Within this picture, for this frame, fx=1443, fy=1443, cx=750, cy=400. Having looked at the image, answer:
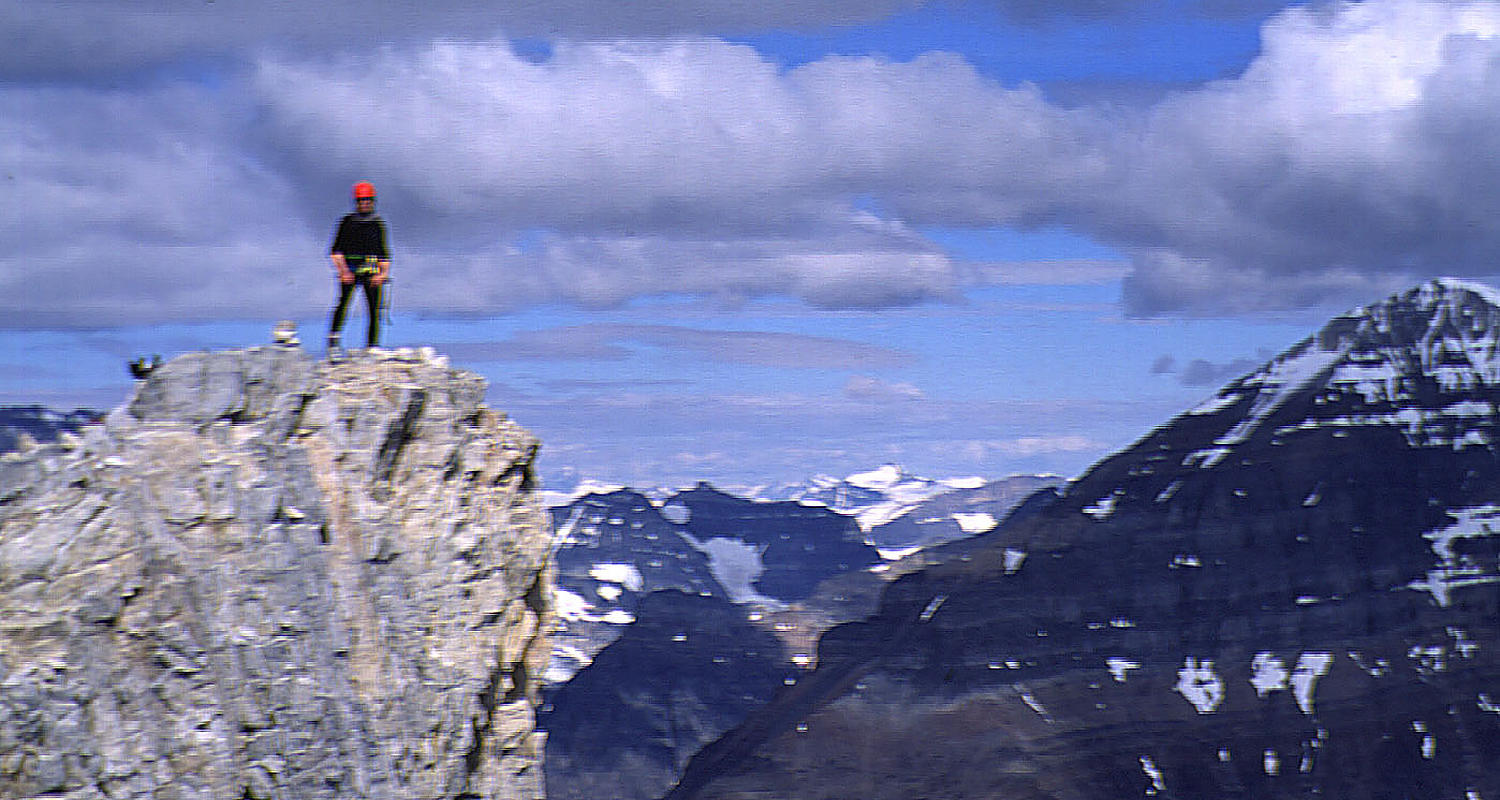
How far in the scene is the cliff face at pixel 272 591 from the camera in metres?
29.6

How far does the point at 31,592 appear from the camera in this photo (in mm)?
29562

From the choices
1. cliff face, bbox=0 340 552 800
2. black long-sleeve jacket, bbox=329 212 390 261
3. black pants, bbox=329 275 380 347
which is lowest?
cliff face, bbox=0 340 552 800

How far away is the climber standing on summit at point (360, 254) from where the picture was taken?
38719mm

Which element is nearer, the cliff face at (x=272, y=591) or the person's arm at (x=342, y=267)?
the cliff face at (x=272, y=591)

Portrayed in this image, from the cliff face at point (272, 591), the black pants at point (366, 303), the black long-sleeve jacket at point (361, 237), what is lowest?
the cliff face at point (272, 591)

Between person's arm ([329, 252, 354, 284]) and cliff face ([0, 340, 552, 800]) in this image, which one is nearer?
cliff face ([0, 340, 552, 800])

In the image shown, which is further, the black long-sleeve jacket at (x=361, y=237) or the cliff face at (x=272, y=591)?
the black long-sleeve jacket at (x=361, y=237)

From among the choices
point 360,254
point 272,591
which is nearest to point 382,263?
point 360,254

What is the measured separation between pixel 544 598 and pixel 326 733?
1061 cm

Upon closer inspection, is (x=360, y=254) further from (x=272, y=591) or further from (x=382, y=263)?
(x=272, y=591)

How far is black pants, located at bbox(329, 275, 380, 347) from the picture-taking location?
3922 cm

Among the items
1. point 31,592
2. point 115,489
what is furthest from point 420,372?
point 31,592

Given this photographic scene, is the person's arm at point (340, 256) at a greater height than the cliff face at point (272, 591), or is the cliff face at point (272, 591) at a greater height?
the person's arm at point (340, 256)

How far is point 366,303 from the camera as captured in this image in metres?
39.8
